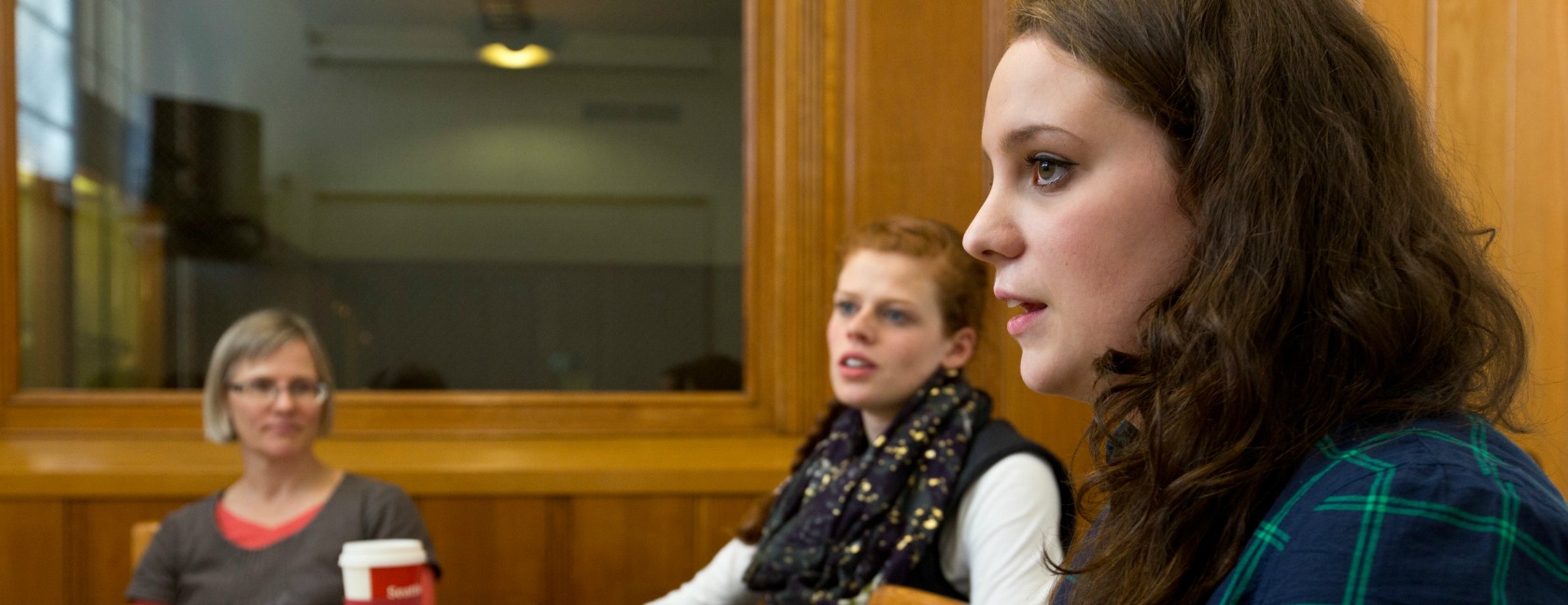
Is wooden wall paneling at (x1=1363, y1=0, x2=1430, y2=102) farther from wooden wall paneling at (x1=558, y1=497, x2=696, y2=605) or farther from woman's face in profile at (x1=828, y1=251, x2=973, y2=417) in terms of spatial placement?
wooden wall paneling at (x1=558, y1=497, x2=696, y2=605)

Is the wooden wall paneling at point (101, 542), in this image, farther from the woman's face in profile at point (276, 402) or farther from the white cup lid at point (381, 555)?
the white cup lid at point (381, 555)

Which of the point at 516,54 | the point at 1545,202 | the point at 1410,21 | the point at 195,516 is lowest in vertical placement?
the point at 195,516

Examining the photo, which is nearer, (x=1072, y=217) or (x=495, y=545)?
(x=1072, y=217)

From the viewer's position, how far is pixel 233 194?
3.13 m

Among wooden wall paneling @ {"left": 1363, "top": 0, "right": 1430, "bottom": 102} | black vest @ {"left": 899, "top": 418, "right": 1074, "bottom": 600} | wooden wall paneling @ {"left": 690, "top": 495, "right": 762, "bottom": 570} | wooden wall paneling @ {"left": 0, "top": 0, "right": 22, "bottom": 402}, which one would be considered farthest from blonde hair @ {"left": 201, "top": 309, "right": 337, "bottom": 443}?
wooden wall paneling @ {"left": 1363, "top": 0, "right": 1430, "bottom": 102}

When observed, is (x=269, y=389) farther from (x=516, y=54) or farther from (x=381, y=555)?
(x=516, y=54)

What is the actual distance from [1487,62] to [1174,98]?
1354mm

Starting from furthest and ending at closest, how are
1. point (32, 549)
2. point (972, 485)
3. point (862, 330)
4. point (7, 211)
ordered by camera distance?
point (7, 211) < point (32, 549) < point (862, 330) < point (972, 485)

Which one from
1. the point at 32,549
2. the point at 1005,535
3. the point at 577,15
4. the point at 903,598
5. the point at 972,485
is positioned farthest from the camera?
the point at 577,15

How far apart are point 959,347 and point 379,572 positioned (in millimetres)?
1057

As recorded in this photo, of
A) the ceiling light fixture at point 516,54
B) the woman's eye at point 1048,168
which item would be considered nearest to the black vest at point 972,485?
the woman's eye at point 1048,168

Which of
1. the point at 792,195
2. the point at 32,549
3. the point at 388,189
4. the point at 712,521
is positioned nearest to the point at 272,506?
the point at 32,549

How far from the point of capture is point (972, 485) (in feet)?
6.57

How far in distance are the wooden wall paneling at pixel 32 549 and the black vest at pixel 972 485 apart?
1865 millimetres
